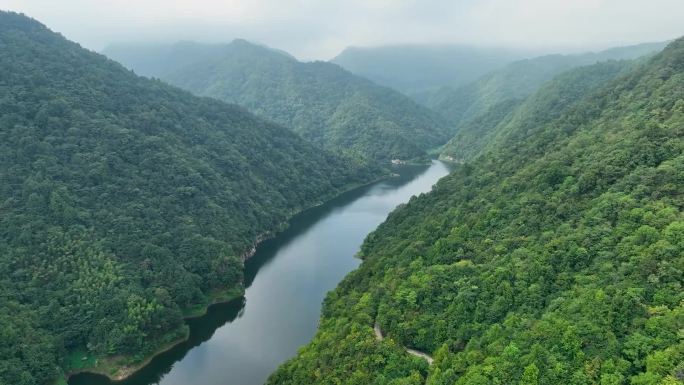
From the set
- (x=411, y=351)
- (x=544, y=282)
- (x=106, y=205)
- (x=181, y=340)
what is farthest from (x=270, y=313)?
(x=544, y=282)

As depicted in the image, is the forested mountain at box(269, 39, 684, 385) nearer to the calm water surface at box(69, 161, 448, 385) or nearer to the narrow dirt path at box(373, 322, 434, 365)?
the narrow dirt path at box(373, 322, 434, 365)

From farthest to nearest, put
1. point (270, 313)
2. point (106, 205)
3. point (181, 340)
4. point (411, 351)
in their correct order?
point (106, 205), point (270, 313), point (181, 340), point (411, 351)

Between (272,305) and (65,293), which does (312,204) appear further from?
(65,293)

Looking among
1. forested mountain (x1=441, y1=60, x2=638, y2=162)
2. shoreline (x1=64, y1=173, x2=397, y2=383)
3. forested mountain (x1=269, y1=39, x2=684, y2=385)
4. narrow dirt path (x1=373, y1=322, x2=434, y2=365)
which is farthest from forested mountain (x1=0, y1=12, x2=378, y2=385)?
forested mountain (x1=441, y1=60, x2=638, y2=162)

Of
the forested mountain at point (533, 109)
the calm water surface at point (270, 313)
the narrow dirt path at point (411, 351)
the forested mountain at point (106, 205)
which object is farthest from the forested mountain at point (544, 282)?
the forested mountain at point (533, 109)

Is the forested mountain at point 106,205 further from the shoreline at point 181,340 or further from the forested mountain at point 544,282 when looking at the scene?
the forested mountain at point 544,282

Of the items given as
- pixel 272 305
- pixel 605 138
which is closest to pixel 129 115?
pixel 272 305

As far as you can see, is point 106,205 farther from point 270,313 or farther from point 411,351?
point 411,351
